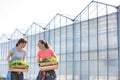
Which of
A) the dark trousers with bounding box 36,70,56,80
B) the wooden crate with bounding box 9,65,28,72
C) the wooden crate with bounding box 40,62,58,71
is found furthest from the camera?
the wooden crate with bounding box 9,65,28,72

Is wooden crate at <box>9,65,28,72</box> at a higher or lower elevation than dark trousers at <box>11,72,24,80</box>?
higher

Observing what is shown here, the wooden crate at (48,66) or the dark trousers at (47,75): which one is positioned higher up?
the wooden crate at (48,66)

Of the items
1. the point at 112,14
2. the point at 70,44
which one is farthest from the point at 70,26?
the point at 112,14

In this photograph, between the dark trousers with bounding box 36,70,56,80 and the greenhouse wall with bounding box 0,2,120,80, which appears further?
the greenhouse wall with bounding box 0,2,120,80

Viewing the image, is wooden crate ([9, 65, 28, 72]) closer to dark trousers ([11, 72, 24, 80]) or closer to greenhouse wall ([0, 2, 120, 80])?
dark trousers ([11, 72, 24, 80])

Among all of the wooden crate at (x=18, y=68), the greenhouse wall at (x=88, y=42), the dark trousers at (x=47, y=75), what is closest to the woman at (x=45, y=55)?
the dark trousers at (x=47, y=75)

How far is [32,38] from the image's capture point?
35406 mm

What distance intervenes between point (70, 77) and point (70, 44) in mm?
2441

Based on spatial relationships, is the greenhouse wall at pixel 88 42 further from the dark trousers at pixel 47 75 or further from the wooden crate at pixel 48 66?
the wooden crate at pixel 48 66

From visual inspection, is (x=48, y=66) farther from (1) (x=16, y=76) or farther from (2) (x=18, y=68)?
(1) (x=16, y=76)

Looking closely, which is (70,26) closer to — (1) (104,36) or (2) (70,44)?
→ (2) (70,44)

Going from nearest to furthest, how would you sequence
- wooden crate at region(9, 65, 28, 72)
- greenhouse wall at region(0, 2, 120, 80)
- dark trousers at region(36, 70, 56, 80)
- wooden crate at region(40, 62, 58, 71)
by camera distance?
wooden crate at region(40, 62, 58, 71) < dark trousers at region(36, 70, 56, 80) < wooden crate at region(9, 65, 28, 72) < greenhouse wall at region(0, 2, 120, 80)

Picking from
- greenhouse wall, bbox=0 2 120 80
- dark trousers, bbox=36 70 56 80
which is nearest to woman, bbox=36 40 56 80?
dark trousers, bbox=36 70 56 80

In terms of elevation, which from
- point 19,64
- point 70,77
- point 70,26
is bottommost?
point 70,77
